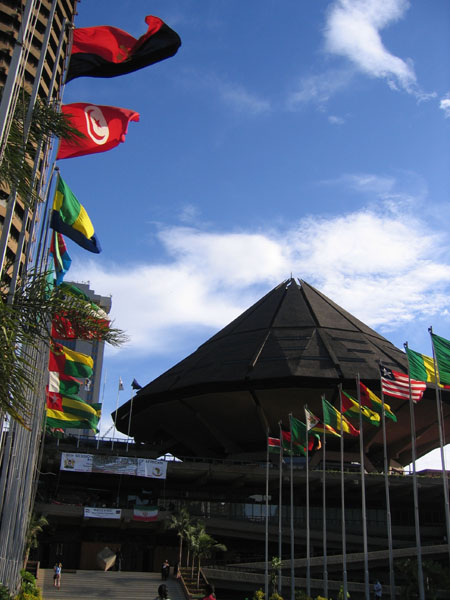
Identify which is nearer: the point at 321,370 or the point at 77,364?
the point at 77,364

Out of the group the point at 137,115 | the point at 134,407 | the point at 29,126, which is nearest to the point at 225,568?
the point at 134,407

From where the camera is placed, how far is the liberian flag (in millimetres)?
53594

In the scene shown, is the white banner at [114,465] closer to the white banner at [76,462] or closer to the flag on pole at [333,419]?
the white banner at [76,462]

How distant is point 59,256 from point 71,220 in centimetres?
343

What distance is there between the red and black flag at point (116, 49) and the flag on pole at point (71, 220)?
3500 mm

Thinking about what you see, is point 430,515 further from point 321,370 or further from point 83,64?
point 83,64

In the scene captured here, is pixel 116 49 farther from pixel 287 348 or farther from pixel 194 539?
pixel 287 348

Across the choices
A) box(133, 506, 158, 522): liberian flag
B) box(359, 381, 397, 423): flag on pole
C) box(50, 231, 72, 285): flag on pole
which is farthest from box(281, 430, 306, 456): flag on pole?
box(50, 231, 72, 285): flag on pole

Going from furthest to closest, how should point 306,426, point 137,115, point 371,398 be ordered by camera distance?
point 306,426, point 371,398, point 137,115

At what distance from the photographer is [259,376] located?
5772 cm

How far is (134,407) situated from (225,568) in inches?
910

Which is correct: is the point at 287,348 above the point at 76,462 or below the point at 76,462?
above

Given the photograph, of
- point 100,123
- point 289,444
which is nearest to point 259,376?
point 289,444

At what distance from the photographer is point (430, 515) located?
216ft
